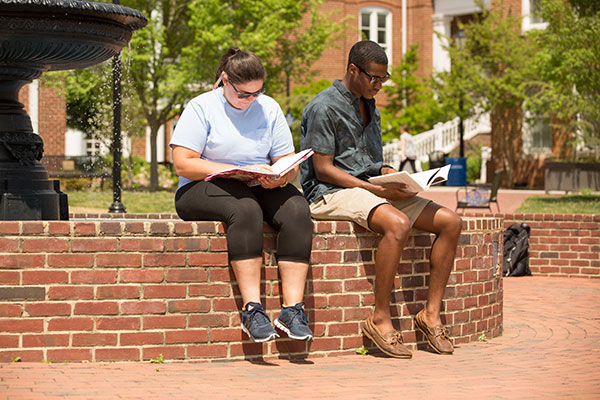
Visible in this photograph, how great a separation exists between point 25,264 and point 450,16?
3671 cm

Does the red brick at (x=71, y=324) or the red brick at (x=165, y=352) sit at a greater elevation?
the red brick at (x=71, y=324)

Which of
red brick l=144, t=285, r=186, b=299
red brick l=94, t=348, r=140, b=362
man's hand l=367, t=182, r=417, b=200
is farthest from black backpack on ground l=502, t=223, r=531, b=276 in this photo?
red brick l=94, t=348, r=140, b=362

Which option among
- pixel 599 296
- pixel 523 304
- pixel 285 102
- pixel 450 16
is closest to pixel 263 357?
pixel 523 304

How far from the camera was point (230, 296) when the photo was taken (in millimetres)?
5715

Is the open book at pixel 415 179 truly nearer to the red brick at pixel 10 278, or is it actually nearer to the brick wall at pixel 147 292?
the brick wall at pixel 147 292

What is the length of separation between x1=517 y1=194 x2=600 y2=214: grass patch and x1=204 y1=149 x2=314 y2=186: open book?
11928mm

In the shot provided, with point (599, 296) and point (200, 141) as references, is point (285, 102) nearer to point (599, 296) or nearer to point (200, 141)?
point (599, 296)

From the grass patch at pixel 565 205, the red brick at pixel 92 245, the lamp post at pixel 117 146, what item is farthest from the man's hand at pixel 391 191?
the grass patch at pixel 565 205

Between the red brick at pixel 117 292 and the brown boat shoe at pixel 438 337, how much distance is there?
6.17ft

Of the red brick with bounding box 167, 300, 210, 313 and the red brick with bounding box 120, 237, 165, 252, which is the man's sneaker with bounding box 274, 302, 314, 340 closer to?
the red brick with bounding box 167, 300, 210, 313

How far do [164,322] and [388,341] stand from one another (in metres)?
1.37

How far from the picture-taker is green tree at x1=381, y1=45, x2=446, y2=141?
3838 centimetres

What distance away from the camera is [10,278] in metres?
5.39

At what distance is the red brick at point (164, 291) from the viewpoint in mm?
5559
